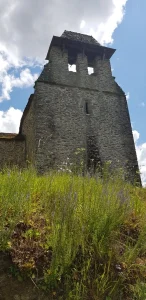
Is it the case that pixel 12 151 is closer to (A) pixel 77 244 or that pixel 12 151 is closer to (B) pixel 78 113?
(B) pixel 78 113

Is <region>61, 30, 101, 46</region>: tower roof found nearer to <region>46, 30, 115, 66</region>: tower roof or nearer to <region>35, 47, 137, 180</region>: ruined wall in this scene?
<region>46, 30, 115, 66</region>: tower roof

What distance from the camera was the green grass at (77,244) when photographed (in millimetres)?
2502

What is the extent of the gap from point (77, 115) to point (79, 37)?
634cm

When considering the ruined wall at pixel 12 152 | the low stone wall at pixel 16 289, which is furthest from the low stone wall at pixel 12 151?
the low stone wall at pixel 16 289

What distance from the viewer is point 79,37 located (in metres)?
17.7

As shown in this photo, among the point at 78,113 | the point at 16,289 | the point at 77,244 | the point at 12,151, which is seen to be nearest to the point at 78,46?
the point at 78,113

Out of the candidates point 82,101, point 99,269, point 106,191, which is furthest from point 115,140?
point 99,269

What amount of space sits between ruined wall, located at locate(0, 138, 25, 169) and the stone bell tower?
95 centimetres

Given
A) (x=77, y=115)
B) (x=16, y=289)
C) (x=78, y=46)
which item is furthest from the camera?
(x=78, y=46)

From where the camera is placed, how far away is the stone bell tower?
13609 millimetres

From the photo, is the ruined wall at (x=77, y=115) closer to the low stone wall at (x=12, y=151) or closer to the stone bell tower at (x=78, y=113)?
the stone bell tower at (x=78, y=113)

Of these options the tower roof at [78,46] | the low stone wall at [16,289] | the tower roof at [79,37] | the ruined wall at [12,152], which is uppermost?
the tower roof at [79,37]

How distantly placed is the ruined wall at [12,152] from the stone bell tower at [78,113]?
3.13ft

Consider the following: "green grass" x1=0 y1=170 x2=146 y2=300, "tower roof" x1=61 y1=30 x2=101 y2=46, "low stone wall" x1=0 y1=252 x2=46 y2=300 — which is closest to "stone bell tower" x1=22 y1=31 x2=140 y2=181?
"tower roof" x1=61 y1=30 x2=101 y2=46
